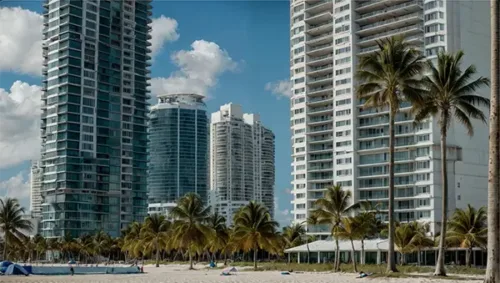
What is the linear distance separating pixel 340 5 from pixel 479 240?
199 feet

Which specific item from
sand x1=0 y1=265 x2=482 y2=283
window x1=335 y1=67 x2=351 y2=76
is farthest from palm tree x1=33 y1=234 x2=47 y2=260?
sand x1=0 y1=265 x2=482 y2=283

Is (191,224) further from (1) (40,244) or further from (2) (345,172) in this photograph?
(1) (40,244)

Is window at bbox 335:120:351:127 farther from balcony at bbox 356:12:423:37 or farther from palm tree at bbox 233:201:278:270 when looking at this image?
palm tree at bbox 233:201:278:270

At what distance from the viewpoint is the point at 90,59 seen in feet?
573

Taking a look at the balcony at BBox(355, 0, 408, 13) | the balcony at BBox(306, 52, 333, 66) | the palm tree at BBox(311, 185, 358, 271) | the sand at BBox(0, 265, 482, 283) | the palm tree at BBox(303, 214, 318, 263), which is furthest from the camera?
the balcony at BBox(306, 52, 333, 66)

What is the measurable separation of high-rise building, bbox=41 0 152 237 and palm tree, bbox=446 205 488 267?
111m

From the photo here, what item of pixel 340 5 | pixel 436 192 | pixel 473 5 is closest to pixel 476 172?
pixel 436 192

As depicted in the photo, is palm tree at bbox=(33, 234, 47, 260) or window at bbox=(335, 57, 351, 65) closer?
window at bbox=(335, 57, 351, 65)

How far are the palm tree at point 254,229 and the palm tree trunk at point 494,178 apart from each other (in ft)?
180

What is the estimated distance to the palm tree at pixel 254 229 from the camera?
3132 inches

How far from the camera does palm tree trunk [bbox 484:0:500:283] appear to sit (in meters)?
25.2

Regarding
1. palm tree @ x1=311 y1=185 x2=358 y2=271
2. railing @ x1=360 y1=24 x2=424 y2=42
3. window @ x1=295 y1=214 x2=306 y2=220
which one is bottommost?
window @ x1=295 y1=214 x2=306 y2=220

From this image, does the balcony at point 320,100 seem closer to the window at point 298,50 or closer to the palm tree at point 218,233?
the window at point 298,50

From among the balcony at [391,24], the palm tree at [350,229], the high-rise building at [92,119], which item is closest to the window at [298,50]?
the balcony at [391,24]
